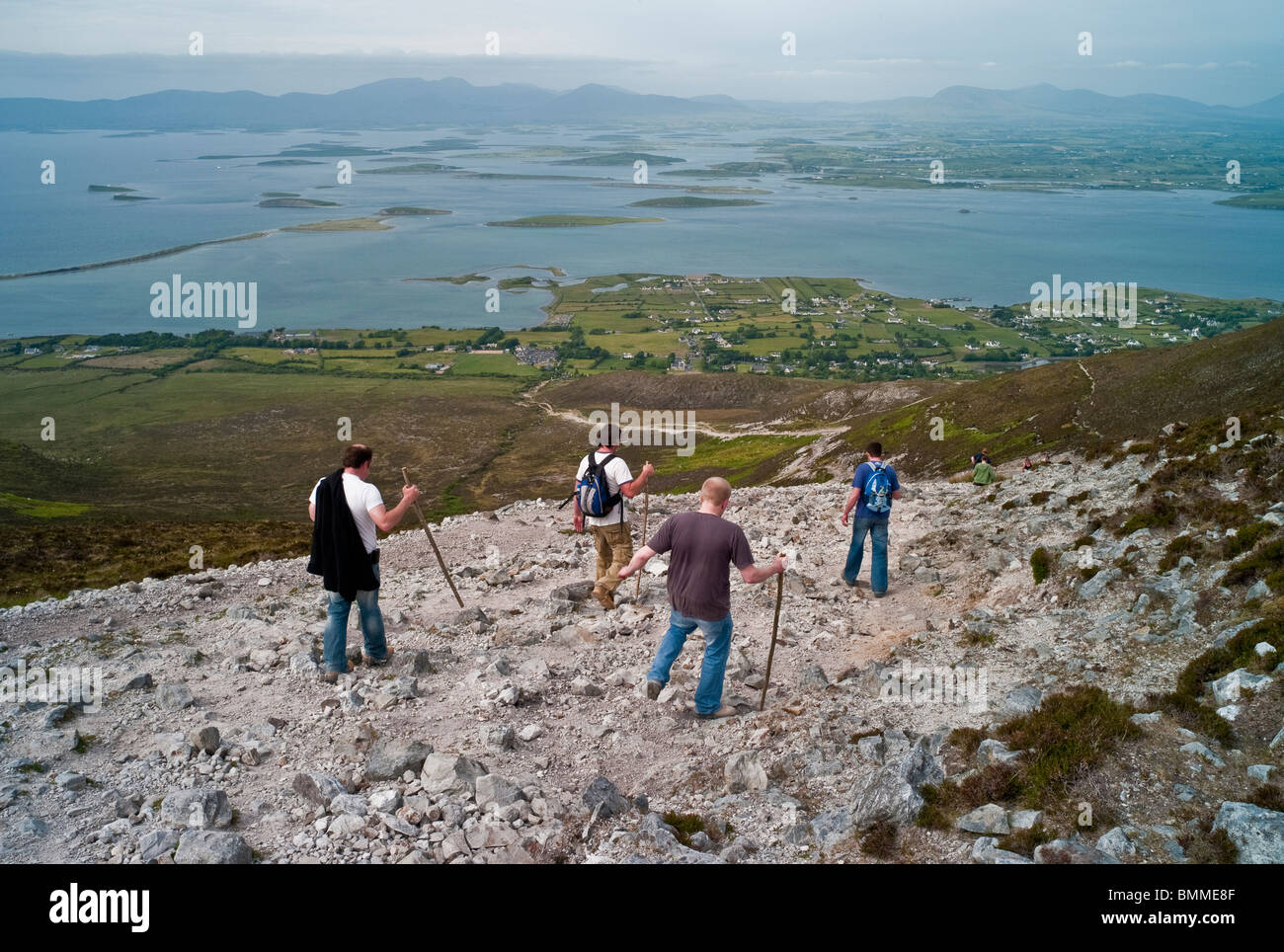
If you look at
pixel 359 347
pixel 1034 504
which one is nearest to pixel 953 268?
pixel 359 347

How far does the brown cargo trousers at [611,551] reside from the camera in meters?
12.4

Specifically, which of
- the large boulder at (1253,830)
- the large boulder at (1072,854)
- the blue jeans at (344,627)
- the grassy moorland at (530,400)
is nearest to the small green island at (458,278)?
the grassy moorland at (530,400)

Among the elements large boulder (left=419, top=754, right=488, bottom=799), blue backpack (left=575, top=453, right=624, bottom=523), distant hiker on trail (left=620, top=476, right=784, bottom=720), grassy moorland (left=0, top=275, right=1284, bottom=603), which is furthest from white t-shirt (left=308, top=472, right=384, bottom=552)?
grassy moorland (left=0, top=275, right=1284, bottom=603)

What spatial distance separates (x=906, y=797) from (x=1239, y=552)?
20.0 feet

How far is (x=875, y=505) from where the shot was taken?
12945 mm

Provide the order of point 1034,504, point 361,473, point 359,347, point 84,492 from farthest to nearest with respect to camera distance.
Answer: point 359,347
point 84,492
point 1034,504
point 361,473

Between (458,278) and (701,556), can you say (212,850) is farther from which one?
(458,278)

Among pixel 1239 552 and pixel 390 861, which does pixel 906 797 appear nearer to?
pixel 390 861

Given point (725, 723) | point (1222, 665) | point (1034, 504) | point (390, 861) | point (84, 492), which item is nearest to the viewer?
point (390, 861)

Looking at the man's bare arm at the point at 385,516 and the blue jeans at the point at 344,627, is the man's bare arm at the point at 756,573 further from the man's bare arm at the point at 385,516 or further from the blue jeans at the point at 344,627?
the blue jeans at the point at 344,627

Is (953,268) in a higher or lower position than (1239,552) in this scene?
higher

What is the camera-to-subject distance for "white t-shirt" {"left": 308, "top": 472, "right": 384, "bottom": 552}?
934cm

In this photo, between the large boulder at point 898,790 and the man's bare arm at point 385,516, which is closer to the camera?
the large boulder at point 898,790

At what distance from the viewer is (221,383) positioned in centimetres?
10856
